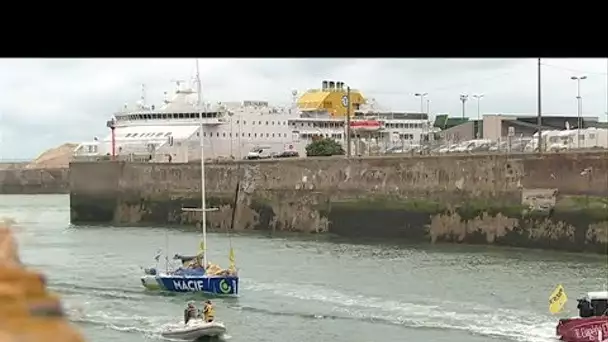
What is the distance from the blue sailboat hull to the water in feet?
0.80

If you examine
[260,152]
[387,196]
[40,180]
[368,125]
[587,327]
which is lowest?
[587,327]

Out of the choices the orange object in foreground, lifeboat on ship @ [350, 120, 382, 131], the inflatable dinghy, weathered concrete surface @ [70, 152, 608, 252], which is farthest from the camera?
lifeboat on ship @ [350, 120, 382, 131]

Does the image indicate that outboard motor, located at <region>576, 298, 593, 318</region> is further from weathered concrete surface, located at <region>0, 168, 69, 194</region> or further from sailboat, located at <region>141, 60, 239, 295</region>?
weathered concrete surface, located at <region>0, 168, 69, 194</region>

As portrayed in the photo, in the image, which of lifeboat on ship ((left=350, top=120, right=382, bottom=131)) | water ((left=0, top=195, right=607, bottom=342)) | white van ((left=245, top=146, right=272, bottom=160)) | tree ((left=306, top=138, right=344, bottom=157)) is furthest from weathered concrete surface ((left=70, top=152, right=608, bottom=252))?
lifeboat on ship ((left=350, top=120, right=382, bottom=131))

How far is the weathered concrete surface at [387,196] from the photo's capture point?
23.8m

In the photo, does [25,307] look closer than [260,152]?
Yes

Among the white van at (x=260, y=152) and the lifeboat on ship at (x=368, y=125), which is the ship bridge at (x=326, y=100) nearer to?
the lifeboat on ship at (x=368, y=125)

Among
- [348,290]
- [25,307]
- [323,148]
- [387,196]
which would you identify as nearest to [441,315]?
[348,290]

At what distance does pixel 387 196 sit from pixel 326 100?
22.3 metres

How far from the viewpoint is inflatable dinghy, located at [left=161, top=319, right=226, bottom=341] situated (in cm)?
1311

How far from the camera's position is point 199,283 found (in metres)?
17.4

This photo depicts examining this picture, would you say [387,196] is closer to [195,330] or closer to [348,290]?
[348,290]

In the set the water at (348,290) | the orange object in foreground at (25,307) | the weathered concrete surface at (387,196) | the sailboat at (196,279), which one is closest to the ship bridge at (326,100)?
the weathered concrete surface at (387,196)
